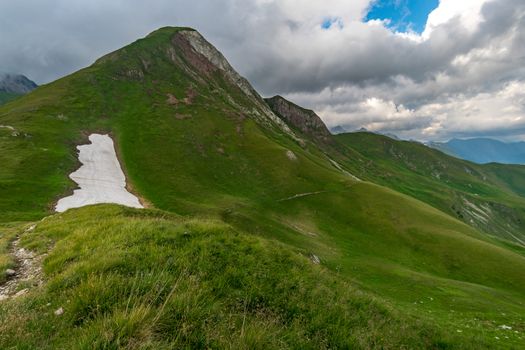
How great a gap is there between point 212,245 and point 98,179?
2346 inches

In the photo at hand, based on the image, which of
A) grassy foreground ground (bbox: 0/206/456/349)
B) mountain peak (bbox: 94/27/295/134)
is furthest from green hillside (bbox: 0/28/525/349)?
mountain peak (bbox: 94/27/295/134)

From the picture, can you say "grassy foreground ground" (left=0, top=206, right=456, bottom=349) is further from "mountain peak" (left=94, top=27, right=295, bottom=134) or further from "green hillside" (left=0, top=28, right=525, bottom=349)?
"mountain peak" (left=94, top=27, right=295, bottom=134)

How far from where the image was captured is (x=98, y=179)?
59906 millimetres

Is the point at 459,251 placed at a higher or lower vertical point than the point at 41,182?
lower

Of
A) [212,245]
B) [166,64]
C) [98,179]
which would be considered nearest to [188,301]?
[212,245]

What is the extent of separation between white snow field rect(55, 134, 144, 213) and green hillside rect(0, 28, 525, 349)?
2724mm

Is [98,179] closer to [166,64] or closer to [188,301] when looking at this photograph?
[188,301]

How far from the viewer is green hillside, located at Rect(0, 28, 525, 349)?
6320 mm

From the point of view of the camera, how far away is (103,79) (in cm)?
13000

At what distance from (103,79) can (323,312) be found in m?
152

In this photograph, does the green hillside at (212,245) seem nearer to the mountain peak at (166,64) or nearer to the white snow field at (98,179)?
the mountain peak at (166,64)

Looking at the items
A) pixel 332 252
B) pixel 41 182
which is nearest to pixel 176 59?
pixel 41 182

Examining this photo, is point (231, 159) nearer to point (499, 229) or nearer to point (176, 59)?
point (176, 59)

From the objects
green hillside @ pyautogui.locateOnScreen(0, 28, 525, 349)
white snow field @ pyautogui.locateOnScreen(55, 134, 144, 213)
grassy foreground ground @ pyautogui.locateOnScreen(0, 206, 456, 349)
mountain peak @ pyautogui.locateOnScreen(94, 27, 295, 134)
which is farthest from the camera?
mountain peak @ pyautogui.locateOnScreen(94, 27, 295, 134)
